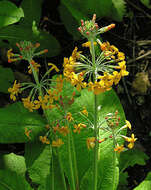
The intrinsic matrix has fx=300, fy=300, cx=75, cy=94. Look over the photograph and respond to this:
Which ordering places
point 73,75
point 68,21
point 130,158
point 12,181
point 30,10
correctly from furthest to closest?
point 68,21 < point 30,10 < point 130,158 < point 12,181 < point 73,75

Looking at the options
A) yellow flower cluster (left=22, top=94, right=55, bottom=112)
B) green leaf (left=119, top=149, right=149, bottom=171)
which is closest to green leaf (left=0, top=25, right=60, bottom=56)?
yellow flower cluster (left=22, top=94, right=55, bottom=112)

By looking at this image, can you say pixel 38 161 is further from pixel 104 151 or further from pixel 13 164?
pixel 104 151

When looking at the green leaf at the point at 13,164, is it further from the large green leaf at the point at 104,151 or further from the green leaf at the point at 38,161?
the large green leaf at the point at 104,151

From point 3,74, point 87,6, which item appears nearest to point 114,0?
point 87,6

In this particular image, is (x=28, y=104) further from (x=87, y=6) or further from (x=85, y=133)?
(x=87, y=6)

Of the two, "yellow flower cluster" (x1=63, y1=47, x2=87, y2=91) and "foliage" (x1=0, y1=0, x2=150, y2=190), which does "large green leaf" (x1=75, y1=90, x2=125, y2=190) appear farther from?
"yellow flower cluster" (x1=63, y1=47, x2=87, y2=91)

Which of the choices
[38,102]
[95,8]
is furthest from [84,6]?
[38,102]
